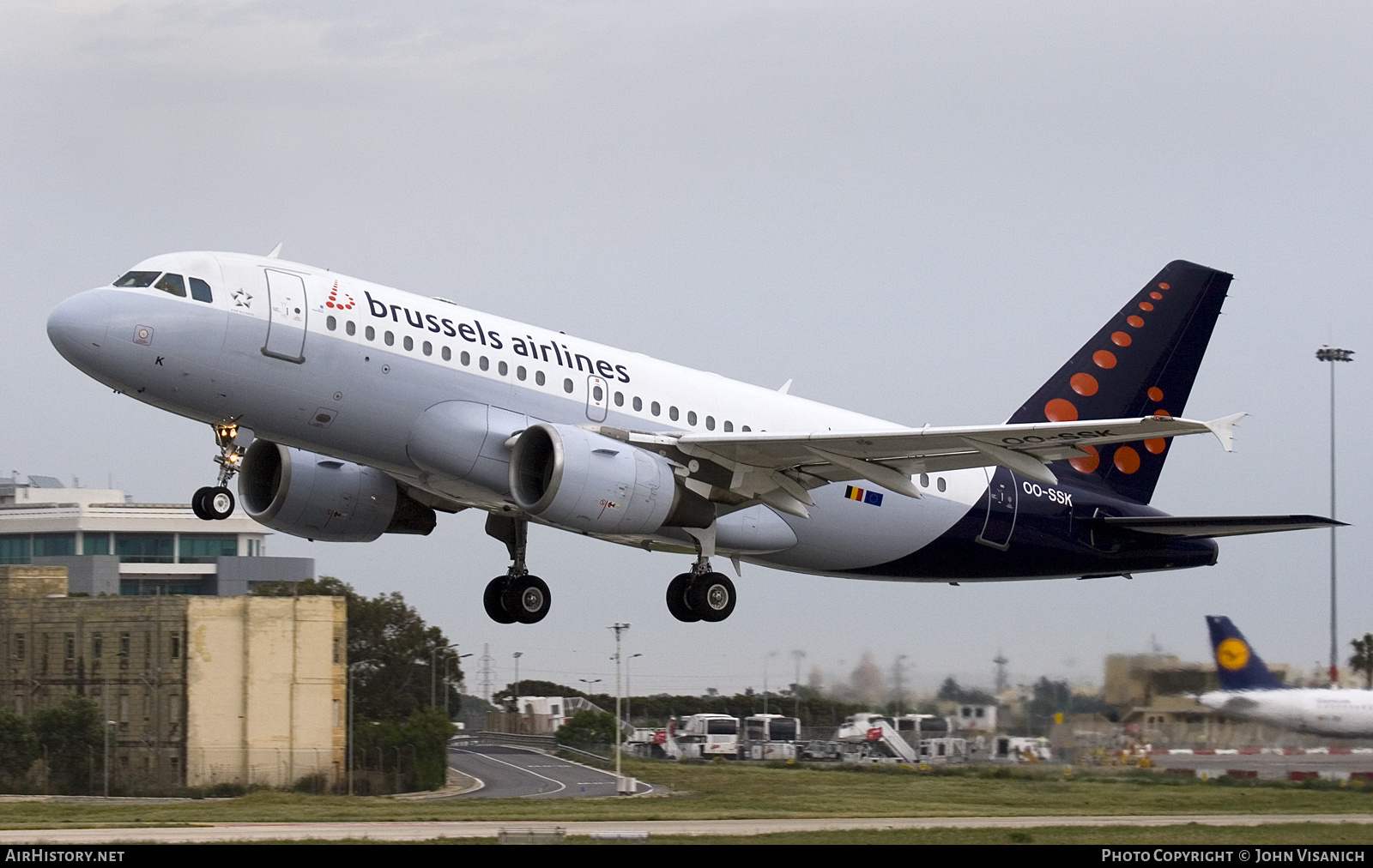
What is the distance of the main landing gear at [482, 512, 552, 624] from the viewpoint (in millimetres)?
32281

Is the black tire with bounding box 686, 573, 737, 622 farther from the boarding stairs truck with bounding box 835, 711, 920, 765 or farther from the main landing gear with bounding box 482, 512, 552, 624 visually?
the boarding stairs truck with bounding box 835, 711, 920, 765

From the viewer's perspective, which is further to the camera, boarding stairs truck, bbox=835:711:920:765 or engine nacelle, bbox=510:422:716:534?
boarding stairs truck, bbox=835:711:920:765

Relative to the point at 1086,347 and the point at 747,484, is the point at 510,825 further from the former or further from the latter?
the point at 1086,347

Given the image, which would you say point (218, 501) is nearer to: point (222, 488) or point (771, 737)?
point (222, 488)

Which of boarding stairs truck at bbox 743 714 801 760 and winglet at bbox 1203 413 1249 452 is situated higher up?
winglet at bbox 1203 413 1249 452

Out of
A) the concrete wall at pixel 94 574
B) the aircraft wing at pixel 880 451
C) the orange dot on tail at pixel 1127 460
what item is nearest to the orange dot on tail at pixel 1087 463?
the orange dot on tail at pixel 1127 460

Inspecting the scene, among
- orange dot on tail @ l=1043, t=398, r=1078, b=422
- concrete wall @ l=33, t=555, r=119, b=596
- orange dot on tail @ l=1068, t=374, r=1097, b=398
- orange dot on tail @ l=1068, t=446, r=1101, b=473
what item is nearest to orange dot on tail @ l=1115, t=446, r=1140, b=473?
orange dot on tail @ l=1068, t=446, r=1101, b=473

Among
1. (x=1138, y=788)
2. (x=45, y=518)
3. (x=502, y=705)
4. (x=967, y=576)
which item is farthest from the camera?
(x=45, y=518)

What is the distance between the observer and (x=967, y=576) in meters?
34.8

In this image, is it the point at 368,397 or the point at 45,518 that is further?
the point at 45,518

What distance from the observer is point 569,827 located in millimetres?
37125

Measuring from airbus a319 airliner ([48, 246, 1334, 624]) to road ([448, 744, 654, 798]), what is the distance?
62.7ft
